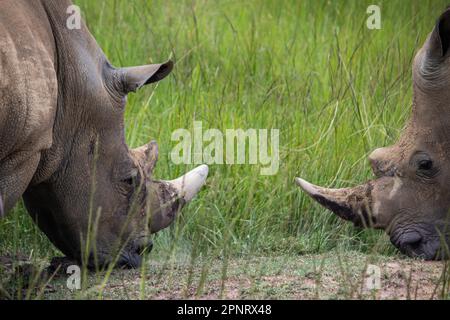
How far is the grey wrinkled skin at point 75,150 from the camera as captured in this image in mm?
4551

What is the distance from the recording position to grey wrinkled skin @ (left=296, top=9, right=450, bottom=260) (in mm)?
5562

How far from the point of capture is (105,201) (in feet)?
16.9

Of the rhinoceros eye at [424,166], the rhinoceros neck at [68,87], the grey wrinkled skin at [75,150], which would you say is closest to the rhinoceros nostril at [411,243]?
the rhinoceros eye at [424,166]

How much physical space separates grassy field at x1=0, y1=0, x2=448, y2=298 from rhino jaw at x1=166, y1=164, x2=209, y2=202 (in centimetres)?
19

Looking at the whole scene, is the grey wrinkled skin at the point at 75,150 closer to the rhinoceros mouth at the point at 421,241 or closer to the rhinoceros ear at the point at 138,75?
the rhinoceros ear at the point at 138,75

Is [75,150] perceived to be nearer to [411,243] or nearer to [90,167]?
[90,167]

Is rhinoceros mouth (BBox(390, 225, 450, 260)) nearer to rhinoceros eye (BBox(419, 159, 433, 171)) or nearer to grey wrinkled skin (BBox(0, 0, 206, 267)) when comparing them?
rhinoceros eye (BBox(419, 159, 433, 171))

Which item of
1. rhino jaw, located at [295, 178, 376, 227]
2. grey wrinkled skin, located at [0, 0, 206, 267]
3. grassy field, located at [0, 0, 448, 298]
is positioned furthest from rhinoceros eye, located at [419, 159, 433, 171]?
grey wrinkled skin, located at [0, 0, 206, 267]

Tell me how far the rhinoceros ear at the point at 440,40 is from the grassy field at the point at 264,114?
109 centimetres

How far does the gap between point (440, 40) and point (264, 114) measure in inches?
69.4

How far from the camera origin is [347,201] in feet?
18.9

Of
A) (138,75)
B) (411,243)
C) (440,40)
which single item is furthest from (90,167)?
(440,40)

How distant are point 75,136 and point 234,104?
2.33 m
